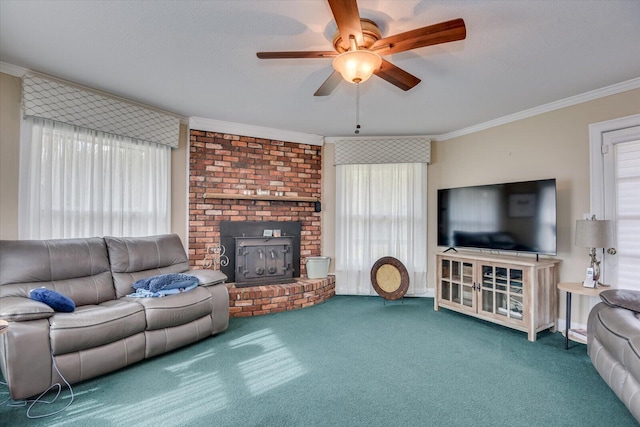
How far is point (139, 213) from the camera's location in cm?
348

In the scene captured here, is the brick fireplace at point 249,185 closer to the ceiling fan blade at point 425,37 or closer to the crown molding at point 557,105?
the crown molding at point 557,105

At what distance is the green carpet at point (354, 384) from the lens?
6.03 ft

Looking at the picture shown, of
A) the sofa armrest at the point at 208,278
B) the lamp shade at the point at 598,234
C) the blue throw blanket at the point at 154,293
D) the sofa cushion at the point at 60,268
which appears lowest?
the blue throw blanket at the point at 154,293

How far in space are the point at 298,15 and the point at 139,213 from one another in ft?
8.96

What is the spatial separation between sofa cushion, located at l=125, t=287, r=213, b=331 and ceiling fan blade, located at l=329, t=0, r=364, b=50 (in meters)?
2.38

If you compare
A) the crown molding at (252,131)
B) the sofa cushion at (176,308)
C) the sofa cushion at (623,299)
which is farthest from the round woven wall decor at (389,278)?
the sofa cushion at (176,308)

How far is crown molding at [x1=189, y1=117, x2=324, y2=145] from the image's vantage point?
13.0ft

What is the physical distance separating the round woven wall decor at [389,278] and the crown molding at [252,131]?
2.02 metres

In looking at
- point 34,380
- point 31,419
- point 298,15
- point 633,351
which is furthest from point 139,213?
point 633,351

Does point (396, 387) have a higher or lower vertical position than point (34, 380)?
lower

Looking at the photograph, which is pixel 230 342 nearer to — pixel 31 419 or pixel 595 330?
pixel 31 419

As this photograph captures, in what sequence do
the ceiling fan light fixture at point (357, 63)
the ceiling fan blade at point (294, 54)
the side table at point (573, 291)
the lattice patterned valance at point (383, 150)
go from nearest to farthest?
1. the ceiling fan light fixture at point (357, 63)
2. the ceiling fan blade at point (294, 54)
3. the side table at point (573, 291)
4. the lattice patterned valance at point (383, 150)

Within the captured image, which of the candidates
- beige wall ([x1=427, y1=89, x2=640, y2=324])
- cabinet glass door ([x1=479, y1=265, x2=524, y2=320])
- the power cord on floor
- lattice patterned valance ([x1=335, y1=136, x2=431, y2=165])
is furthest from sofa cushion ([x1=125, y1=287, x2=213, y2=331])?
beige wall ([x1=427, y1=89, x2=640, y2=324])

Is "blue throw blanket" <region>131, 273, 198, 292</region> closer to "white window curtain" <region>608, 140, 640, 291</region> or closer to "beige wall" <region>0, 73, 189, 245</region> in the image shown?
"beige wall" <region>0, 73, 189, 245</region>
